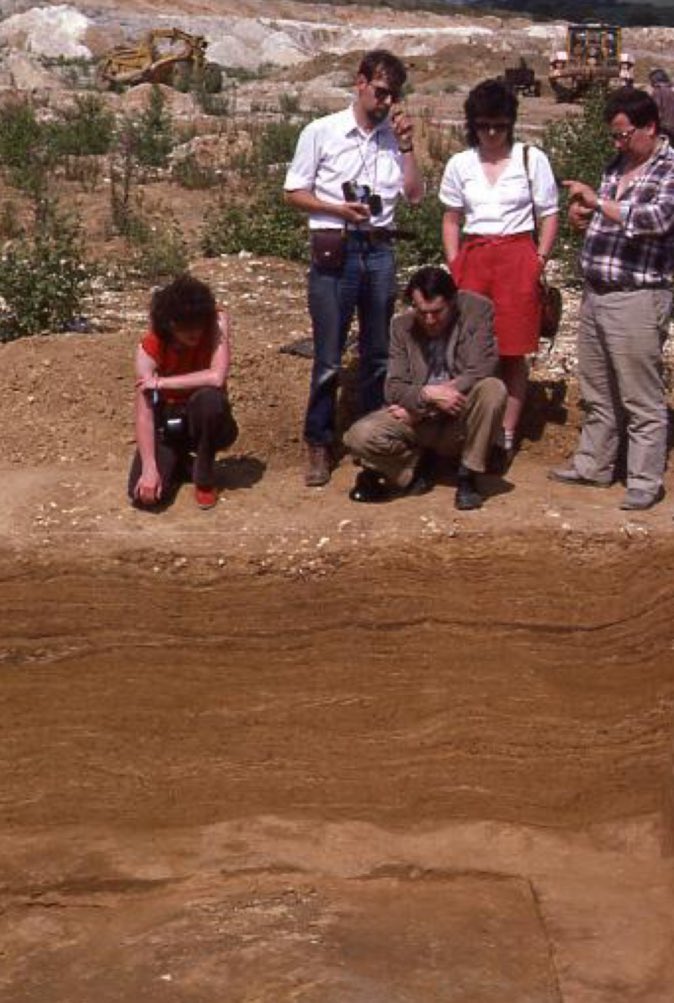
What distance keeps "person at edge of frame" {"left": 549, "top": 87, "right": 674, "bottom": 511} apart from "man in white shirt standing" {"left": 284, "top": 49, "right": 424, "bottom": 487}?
0.74 meters

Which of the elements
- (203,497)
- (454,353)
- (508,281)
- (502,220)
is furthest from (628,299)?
(203,497)

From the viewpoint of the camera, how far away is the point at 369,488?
20.0ft

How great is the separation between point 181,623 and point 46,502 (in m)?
0.87

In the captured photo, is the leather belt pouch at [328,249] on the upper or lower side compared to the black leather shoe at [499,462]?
upper

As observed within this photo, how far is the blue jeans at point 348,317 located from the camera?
5895 millimetres

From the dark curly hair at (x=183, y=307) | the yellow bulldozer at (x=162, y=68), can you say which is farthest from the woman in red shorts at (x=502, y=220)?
the yellow bulldozer at (x=162, y=68)

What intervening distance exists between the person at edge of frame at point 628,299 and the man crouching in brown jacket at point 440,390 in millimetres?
453

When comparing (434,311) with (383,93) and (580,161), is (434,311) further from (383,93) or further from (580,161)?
(580,161)

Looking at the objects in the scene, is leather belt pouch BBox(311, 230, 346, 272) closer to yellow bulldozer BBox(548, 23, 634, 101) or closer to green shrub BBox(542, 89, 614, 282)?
green shrub BBox(542, 89, 614, 282)

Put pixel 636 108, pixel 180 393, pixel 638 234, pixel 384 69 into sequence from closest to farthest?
1. pixel 636 108
2. pixel 638 234
3. pixel 384 69
4. pixel 180 393

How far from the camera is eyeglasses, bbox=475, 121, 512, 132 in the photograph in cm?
571

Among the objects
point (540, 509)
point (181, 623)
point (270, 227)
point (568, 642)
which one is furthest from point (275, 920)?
point (270, 227)

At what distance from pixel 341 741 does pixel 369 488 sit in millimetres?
1068

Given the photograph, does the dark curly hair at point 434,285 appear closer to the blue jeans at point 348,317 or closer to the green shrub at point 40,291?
the blue jeans at point 348,317
